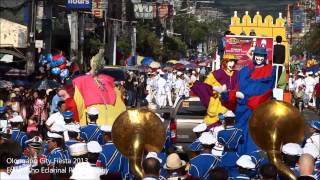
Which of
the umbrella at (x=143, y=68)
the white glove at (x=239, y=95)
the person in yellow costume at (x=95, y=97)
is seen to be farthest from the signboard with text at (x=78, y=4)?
the white glove at (x=239, y=95)

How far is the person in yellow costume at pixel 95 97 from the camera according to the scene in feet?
36.7

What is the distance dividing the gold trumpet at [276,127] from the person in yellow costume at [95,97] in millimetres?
2980

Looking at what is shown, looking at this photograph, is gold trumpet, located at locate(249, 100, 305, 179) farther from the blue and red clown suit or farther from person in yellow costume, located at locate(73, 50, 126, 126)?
person in yellow costume, located at locate(73, 50, 126, 126)

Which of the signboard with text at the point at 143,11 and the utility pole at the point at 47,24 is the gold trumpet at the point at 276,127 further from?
the signboard with text at the point at 143,11

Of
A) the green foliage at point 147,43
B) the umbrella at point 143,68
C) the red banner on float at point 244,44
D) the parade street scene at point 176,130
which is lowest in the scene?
the umbrella at point 143,68

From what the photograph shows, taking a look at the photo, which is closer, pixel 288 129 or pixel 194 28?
pixel 288 129

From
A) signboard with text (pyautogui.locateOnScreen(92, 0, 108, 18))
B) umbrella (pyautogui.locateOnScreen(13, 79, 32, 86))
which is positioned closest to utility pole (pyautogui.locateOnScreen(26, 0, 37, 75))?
umbrella (pyautogui.locateOnScreen(13, 79, 32, 86))

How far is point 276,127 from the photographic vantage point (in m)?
8.57

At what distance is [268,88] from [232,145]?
150 centimetres

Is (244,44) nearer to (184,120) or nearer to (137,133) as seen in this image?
(184,120)

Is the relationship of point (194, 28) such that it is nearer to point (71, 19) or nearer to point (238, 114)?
point (71, 19)

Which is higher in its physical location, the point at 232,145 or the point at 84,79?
the point at 84,79

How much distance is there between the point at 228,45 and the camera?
22.5 meters

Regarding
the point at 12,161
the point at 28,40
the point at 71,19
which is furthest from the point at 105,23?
the point at 12,161
